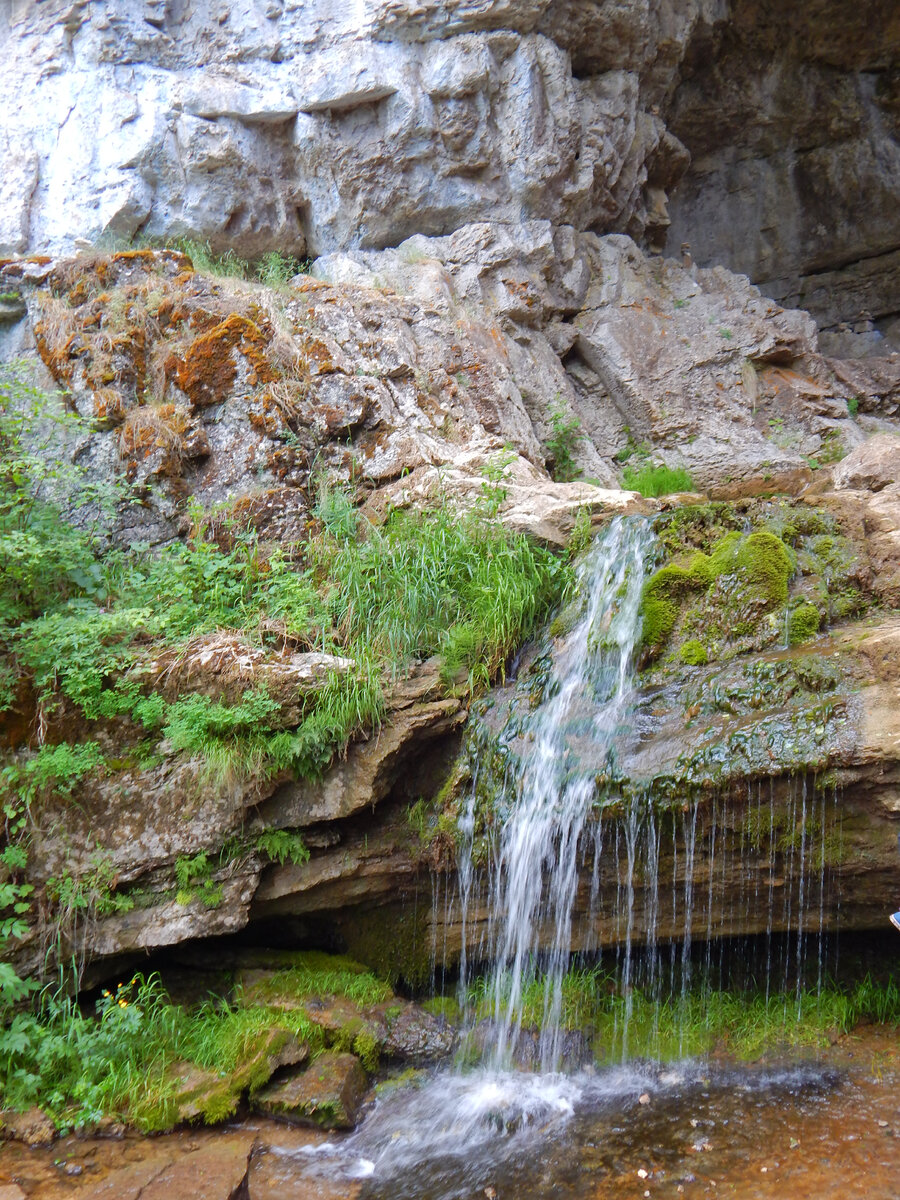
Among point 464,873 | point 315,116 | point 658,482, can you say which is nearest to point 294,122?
point 315,116

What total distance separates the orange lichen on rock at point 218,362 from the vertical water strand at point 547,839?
410cm

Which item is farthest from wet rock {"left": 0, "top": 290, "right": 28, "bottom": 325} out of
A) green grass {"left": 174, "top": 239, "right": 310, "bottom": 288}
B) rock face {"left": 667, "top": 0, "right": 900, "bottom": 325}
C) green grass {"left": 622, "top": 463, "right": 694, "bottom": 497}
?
rock face {"left": 667, "top": 0, "right": 900, "bottom": 325}

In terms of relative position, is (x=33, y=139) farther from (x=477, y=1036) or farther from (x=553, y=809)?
(x=477, y=1036)

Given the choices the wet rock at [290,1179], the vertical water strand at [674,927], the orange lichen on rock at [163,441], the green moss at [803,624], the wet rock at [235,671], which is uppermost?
the orange lichen on rock at [163,441]

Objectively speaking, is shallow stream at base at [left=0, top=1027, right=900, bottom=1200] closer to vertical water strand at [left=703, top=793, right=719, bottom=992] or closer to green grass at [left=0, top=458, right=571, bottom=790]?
vertical water strand at [left=703, top=793, right=719, bottom=992]

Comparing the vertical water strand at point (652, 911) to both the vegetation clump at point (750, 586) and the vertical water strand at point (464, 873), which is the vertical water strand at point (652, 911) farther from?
the vegetation clump at point (750, 586)

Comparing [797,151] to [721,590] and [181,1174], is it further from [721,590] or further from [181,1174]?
[181,1174]

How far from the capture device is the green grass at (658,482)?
30.4ft

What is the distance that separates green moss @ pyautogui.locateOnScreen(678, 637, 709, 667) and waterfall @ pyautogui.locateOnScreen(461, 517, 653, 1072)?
33cm

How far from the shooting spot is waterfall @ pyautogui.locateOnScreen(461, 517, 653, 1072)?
4871 mm

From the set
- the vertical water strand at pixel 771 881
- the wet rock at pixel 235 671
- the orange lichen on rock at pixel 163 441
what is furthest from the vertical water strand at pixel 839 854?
the orange lichen on rock at pixel 163 441

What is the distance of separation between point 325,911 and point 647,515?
3.44 meters

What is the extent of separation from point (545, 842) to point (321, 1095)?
1693 mm

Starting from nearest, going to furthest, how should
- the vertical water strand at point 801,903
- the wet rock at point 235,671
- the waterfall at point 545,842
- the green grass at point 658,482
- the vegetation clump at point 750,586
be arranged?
the vertical water strand at point 801,903 → the waterfall at point 545,842 → the vegetation clump at point 750,586 → the wet rock at point 235,671 → the green grass at point 658,482
